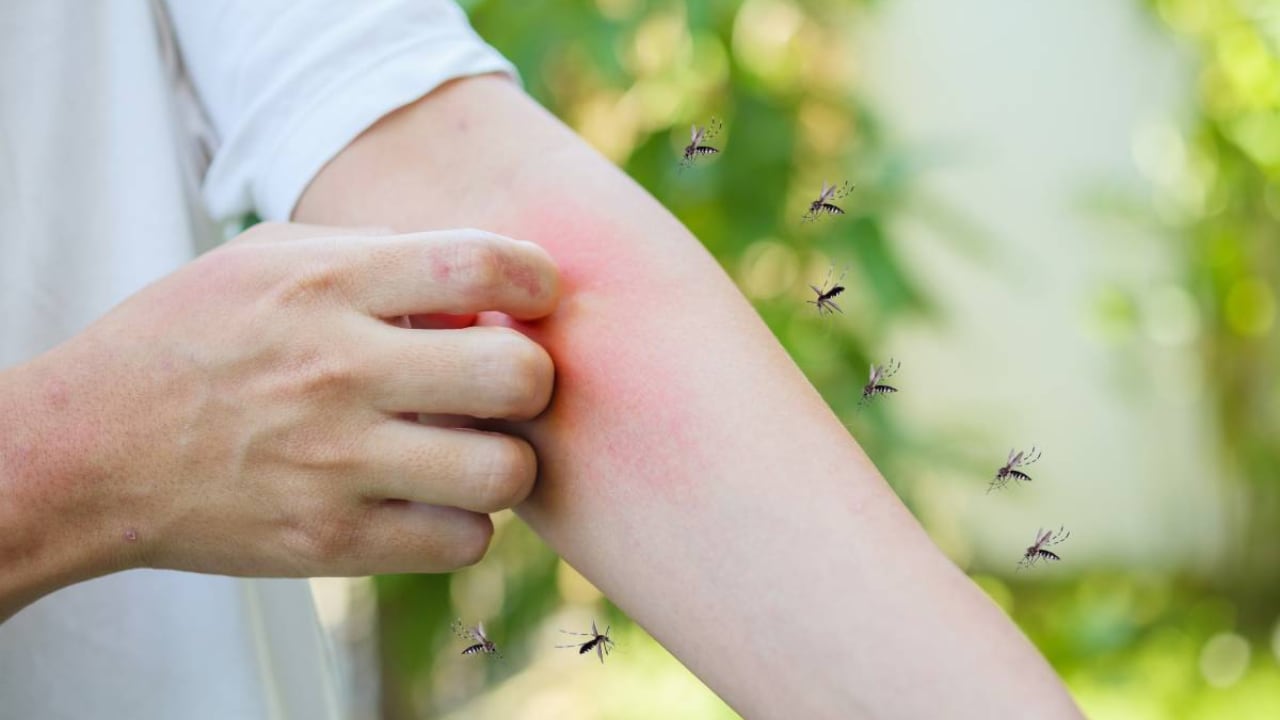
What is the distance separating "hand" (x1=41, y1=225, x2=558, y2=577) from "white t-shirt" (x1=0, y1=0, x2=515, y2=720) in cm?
17

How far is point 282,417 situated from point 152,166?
318 mm

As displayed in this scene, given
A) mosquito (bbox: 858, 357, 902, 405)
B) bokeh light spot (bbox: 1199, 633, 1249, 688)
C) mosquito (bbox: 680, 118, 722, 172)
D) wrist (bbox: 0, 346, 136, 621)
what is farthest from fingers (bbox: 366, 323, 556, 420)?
bokeh light spot (bbox: 1199, 633, 1249, 688)

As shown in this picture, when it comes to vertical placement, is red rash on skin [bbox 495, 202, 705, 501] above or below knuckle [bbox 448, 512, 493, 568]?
above

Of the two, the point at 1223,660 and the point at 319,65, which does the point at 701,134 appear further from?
the point at 1223,660

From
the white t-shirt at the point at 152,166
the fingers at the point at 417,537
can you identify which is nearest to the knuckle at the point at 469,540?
the fingers at the point at 417,537

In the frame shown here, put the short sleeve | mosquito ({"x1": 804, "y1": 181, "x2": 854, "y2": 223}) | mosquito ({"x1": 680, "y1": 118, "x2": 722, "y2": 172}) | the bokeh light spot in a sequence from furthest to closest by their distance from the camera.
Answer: the bokeh light spot, mosquito ({"x1": 804, "y1": 181, "x2": 854, "y2": 223}), mosquito ({"x1": 680, "y1": 118, "x2": 722, "y2": 172}), the short sleeve

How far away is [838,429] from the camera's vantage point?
0.61 metres

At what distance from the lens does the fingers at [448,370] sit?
1.85 ft

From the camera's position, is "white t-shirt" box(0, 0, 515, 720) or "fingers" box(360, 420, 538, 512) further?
"white t-shirt" box(0, 0, 515, 720)

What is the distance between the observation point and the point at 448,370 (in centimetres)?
56

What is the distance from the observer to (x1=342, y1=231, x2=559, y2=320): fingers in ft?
1.87

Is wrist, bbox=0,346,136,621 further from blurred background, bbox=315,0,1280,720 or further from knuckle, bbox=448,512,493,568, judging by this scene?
blurred background, bbox=315,0,1280,720

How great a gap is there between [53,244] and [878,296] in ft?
3.23

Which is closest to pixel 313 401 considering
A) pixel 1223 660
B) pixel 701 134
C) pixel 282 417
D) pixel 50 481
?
pixel 282 417
